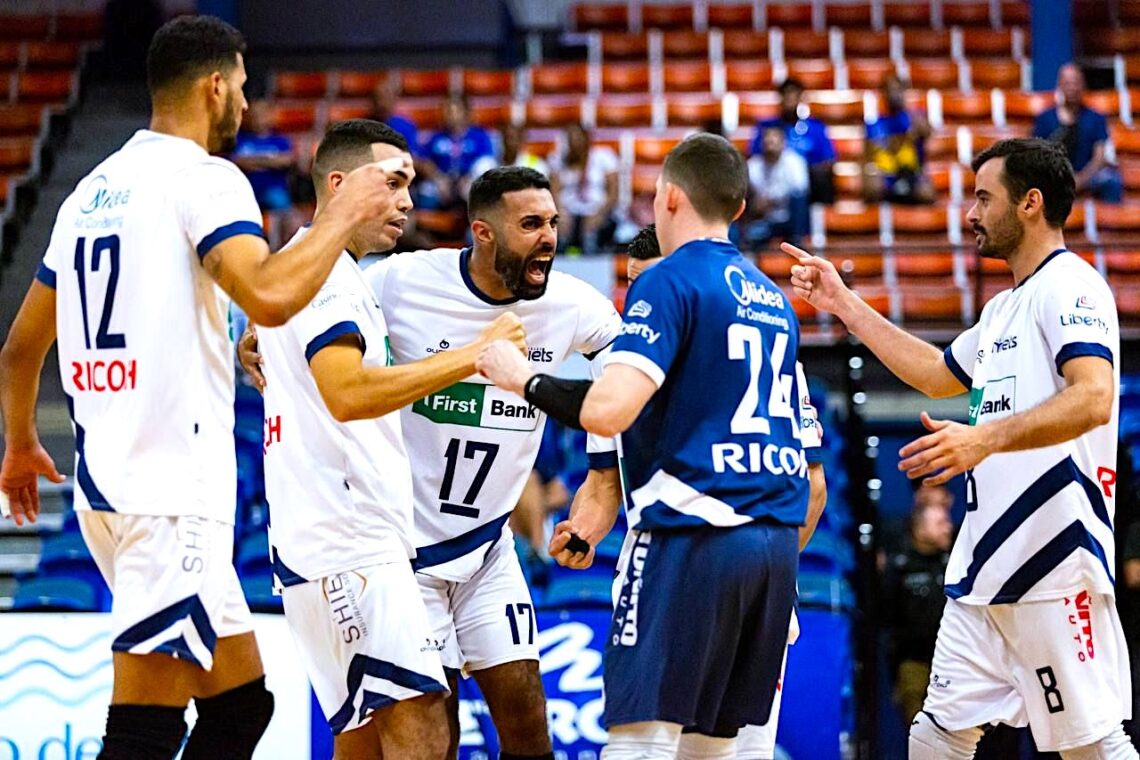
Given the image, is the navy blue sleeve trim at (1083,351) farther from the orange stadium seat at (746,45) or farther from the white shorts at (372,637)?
the orange stadium seat at (746,45)

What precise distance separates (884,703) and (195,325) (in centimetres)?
609

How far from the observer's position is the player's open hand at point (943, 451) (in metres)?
4.70

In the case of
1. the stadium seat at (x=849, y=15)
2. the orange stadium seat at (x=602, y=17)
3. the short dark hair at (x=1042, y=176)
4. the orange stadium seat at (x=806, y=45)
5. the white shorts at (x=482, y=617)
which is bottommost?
the white shorts at (x=482, y=617)

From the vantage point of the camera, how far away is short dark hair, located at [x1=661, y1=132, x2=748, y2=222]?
4570mm

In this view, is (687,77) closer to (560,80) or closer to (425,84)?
(560,80)

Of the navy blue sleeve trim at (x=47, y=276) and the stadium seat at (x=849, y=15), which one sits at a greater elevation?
the stadium seat at (x=849, y=15)

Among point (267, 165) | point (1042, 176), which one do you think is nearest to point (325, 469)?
point (1042, 176)

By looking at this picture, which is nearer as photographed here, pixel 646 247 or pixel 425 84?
pixel 646 247

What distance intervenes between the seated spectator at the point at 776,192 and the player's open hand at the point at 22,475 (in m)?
8.16

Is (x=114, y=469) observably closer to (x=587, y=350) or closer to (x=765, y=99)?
(x=587, y=350)

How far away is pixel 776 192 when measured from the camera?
41.8 ft

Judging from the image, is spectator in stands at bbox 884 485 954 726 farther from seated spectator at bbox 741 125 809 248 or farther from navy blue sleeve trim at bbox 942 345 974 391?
seated spectator at bbox 741 125 809 248

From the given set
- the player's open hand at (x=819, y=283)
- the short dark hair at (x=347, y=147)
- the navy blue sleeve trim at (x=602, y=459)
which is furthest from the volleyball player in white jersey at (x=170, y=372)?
the player's open hand at (x=819, y=283)

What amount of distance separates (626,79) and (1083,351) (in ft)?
40.9
